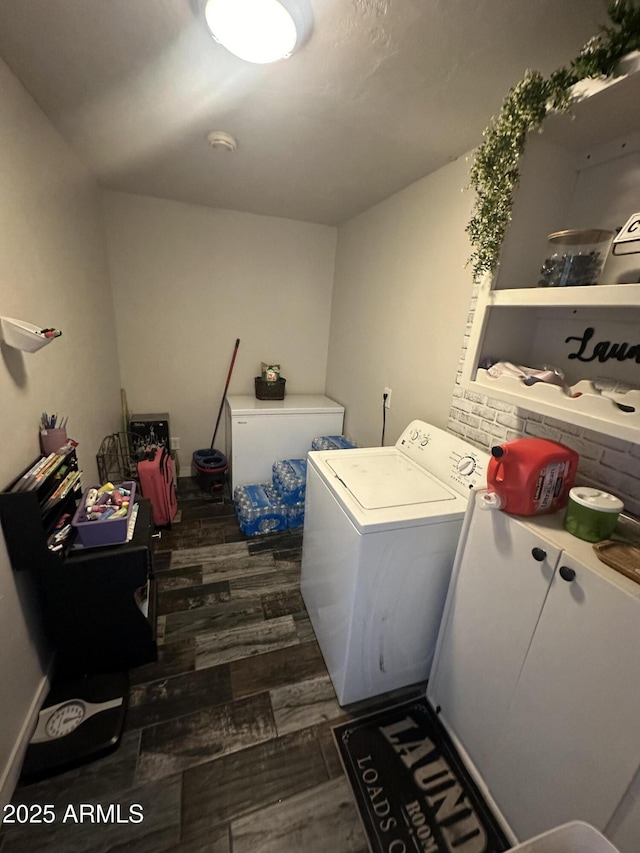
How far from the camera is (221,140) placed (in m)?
1.61

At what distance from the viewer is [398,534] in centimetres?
124

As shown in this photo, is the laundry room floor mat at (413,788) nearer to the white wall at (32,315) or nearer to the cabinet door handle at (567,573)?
the cabinet door handle at (567,573)

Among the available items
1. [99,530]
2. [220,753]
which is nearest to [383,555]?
[220,753]

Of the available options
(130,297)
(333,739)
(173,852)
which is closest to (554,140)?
(333,739)

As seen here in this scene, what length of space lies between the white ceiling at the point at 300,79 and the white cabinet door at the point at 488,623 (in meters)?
1.42

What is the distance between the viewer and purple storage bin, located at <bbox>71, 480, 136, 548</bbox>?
4.36ft

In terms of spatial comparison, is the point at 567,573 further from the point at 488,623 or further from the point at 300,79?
the point at 300,79

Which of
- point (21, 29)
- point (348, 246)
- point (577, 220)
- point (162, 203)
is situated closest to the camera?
point (21, 29)

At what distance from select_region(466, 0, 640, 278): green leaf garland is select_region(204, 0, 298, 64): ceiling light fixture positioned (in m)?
0.66

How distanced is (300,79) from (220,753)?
247 cm

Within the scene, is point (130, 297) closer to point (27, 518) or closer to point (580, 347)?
point (27, 518)

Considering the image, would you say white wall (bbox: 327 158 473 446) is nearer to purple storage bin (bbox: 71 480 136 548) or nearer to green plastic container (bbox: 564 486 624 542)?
green plastic container (bbox: 564 486 624 542)

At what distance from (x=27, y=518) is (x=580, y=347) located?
1.99 m

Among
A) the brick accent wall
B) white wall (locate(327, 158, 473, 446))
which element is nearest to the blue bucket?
white wall (locate(327, 158, 473, 446))
